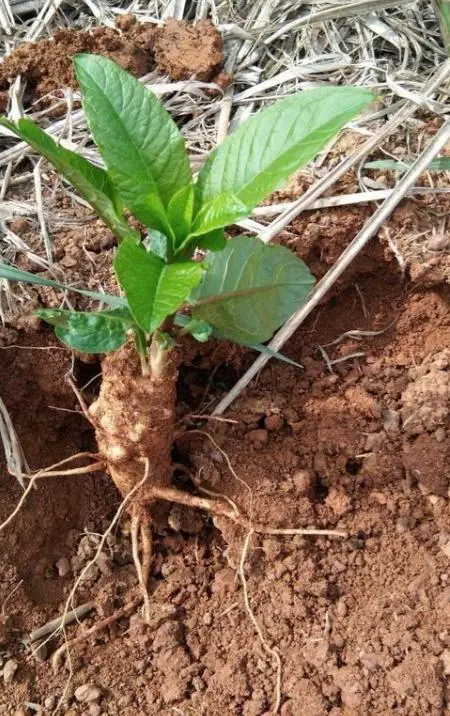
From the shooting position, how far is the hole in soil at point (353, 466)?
1.46 metres

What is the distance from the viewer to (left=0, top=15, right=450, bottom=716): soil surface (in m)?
1.30

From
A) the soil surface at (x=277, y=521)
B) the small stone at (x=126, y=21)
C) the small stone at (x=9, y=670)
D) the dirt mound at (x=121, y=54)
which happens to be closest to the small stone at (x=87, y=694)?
the soil surface at (x=277, y=521)

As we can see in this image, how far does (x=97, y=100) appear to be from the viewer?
1135 mm

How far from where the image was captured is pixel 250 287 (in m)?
1.24

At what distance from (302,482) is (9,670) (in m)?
0.64

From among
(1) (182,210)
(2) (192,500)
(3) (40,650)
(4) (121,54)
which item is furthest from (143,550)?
(4) (121,54)

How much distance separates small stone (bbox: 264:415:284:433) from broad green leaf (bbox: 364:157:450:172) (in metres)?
0.55

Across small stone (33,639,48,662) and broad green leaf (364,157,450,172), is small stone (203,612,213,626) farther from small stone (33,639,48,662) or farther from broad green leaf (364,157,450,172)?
broad green leaf (364,157,450,172)

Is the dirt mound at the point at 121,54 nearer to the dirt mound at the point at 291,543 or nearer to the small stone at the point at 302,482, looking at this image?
the dirt mound at the point at 291,543

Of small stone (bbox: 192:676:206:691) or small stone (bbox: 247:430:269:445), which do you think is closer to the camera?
small stone (bbox: 192:676:206:691)

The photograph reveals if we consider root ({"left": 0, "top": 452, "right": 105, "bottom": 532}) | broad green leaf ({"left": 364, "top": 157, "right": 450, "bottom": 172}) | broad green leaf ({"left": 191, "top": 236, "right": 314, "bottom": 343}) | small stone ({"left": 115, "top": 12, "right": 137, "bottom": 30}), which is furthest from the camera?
small stone ({"left": 115, "top": 12, "right": 137, "bottom": 30})

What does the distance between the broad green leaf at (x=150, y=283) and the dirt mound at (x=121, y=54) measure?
745 millimetres

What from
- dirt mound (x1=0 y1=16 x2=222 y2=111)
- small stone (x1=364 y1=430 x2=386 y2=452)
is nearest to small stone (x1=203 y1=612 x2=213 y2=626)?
small stone (x1=364 y1=430 x2=386 y2=452)

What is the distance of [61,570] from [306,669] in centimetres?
51
